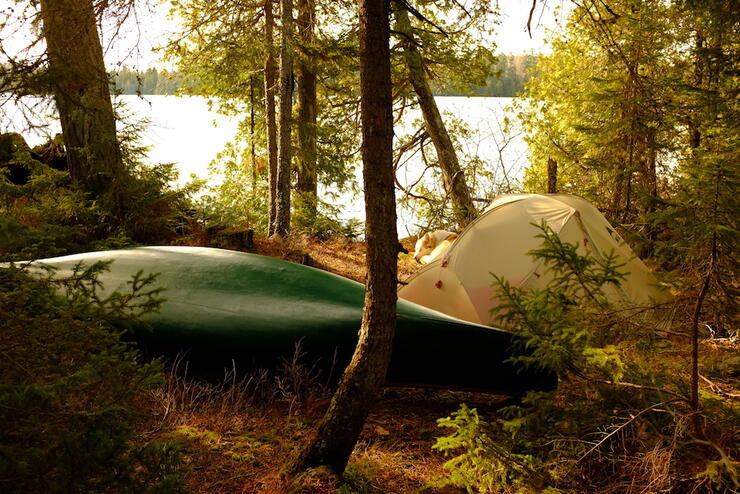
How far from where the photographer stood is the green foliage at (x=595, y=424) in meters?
2.76

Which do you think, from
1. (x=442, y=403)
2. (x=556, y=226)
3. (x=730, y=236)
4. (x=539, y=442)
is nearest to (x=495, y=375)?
(x=442, y=403)

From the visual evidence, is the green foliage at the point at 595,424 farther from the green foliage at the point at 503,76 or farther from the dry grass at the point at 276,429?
the green foliage at the point at 503,76

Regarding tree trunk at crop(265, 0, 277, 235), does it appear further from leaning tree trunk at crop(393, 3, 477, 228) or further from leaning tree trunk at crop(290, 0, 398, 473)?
leaning tree trunk at crop(290, 0, 398, 473)

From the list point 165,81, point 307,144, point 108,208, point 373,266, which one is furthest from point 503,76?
point 373,266

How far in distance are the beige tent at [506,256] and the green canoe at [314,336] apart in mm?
2036

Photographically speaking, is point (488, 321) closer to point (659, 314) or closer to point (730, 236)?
point (659, 314)

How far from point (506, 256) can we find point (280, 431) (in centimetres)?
A: 365

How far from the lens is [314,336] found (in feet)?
13.8

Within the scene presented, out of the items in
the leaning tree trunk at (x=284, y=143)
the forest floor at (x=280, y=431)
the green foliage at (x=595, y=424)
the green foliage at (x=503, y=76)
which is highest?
the green foliage at (x=503, y=76)

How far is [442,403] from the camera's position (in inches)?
176

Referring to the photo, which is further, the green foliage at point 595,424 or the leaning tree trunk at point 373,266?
the leaning tree trunk at point 373,266

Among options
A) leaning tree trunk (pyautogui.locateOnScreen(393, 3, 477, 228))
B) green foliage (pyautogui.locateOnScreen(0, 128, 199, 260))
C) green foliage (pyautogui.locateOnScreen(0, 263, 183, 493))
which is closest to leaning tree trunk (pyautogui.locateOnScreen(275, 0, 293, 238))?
green foliage (pyautogui.locateOnScreen(0, 128, 199, 260))

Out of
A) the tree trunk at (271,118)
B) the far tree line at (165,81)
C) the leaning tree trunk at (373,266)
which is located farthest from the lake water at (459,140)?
the leaning tree trunk at (373,266)

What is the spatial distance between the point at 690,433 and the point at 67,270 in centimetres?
445
